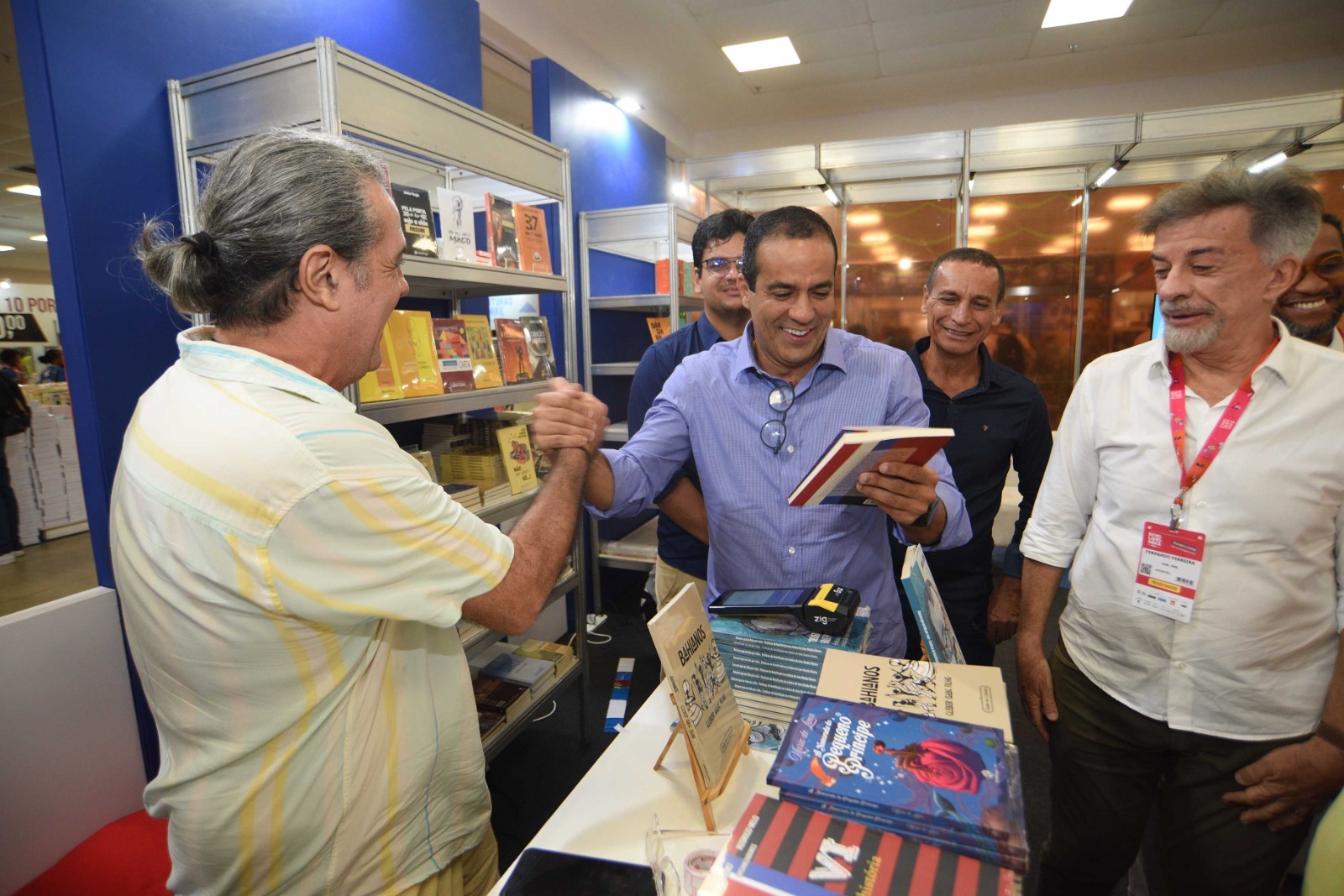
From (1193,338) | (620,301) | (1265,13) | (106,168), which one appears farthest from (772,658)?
(1265,13)

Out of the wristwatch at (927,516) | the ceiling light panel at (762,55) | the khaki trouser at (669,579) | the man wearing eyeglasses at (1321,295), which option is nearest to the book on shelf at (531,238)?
the khaki trouser at (669,579)

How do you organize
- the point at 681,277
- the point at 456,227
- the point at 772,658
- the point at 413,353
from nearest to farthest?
the point at 772,658 → the point at 413,353 → the point at 456,227 → the point at 681,277

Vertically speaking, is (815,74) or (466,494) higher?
(815,74)

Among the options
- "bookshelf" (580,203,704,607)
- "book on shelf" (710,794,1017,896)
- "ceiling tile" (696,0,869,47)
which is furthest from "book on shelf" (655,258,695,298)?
"book on shelf" (710,794,1017,896)

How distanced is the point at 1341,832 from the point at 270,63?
2.76 m

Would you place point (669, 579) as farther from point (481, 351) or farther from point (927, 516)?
point (927, 516)

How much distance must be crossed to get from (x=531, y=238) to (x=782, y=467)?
63.5 inches

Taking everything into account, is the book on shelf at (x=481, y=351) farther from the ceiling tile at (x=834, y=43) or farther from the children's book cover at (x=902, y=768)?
the ceiling tile at (x=834, y=43)

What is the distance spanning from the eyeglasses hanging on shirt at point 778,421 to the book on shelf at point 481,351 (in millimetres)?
1217

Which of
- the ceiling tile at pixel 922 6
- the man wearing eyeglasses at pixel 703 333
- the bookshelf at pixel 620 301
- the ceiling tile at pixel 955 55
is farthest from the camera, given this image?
the ceiling tile at pixel 955 55

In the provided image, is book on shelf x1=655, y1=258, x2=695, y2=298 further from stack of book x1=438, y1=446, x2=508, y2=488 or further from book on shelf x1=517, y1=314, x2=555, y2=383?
stack of book x1=438, y1=446, x2=508, y2=488

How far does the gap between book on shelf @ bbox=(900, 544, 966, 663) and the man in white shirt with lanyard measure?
51 cm

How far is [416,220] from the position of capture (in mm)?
2064

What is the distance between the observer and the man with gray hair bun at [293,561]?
90 cm
